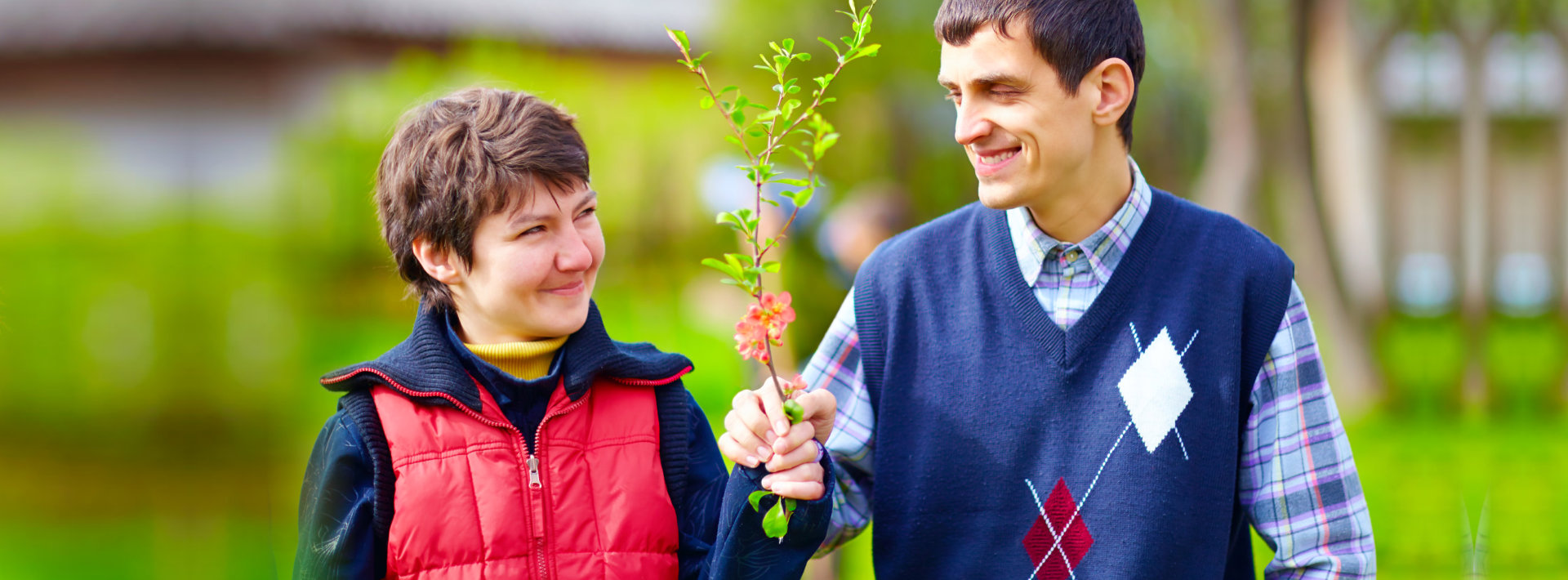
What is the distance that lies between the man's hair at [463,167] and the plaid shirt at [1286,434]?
0.80 metres

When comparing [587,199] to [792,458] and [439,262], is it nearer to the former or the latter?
[439,262]

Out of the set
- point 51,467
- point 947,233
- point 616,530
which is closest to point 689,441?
point 616,530

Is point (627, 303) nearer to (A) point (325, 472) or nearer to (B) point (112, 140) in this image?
(B) point (112, 140)

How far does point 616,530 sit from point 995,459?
2.11ft

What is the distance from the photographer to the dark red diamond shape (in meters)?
1.78

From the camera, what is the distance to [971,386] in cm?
185

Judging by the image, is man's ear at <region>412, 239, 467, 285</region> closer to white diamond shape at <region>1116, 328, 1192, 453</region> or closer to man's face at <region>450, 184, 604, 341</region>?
man's face at <region>450, 184, 604, 341</region>

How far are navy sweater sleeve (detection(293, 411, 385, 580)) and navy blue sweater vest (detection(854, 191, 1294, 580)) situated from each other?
846mm

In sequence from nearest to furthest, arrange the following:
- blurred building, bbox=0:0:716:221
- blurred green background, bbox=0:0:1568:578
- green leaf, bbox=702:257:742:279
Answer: green leaf, bbox=702:257:742:279 < blurred building, bbox=0:0:716:221 < blurred green background, bbox=0:0:1568:578

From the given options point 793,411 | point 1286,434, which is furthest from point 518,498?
point 1286,434

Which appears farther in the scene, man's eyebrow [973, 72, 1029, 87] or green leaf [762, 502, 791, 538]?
man's eyebrow [973, 72, 1029, 87]

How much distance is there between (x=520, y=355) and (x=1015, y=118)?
35.1 inches

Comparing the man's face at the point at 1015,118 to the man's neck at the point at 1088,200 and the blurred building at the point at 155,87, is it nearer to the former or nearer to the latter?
the man's neck at the point at 1088,200

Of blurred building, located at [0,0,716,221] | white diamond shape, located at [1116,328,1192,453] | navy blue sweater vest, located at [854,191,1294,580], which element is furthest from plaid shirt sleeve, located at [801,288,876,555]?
blurred building, located at [0,0,716,221]
